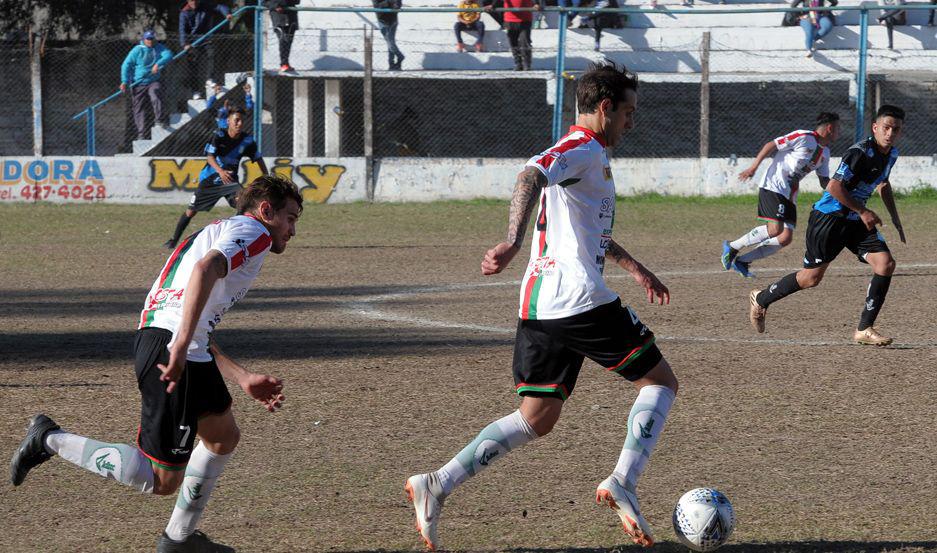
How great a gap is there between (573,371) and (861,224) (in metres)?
5.50

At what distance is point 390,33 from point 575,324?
21.5m

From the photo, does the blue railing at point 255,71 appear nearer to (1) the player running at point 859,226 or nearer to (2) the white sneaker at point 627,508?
(1) the player running at point 859,226

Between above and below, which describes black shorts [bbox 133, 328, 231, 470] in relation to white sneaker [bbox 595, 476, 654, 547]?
above

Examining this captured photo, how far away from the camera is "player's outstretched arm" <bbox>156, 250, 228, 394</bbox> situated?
171 inches

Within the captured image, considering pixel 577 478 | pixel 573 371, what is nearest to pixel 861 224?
pixel 577 478

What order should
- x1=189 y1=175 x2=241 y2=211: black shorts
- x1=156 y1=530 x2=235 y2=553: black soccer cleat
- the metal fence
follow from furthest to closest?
the metal fence
x1=189 y1=175 x2=241 y2=211: black shorts
x1=156 y1=530 x2=235 y2=553: black soccer cleat

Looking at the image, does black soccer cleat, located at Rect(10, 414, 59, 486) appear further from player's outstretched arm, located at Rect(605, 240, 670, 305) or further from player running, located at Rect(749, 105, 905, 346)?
player running, located at Rect(749, 105, 905, 346)

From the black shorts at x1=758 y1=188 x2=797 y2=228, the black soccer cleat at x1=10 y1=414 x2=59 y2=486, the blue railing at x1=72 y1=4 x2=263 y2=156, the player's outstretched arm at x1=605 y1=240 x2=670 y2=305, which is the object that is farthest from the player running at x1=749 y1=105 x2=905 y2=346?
the blue railing at x1=72 y1=4 x2=263 y2=156

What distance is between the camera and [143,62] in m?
25.8

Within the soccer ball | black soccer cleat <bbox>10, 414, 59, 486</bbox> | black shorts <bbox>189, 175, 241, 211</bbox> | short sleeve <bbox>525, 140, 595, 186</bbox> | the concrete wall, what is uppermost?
short sleeve <bbox>525, 140, 595, 186</bbox>

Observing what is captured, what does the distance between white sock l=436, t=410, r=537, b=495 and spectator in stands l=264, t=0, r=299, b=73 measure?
21420 mm

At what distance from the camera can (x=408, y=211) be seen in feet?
72.8

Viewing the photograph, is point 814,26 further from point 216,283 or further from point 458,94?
point 216,283

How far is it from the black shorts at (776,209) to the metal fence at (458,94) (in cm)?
966
